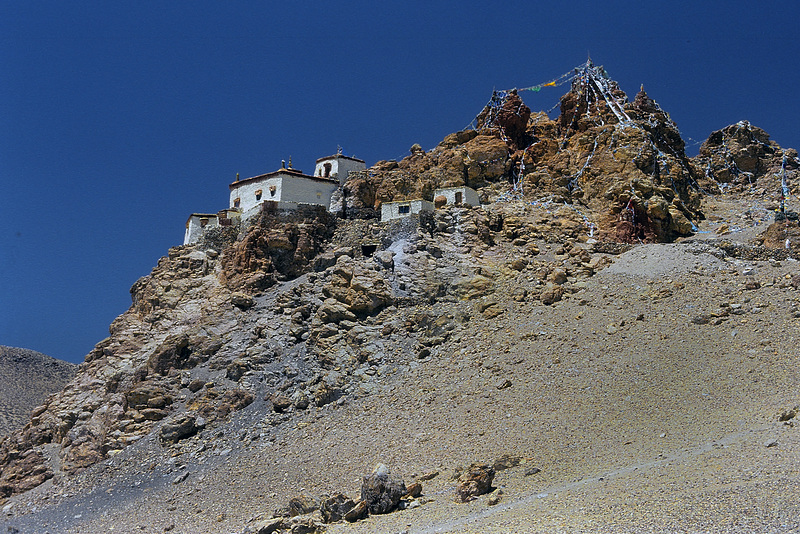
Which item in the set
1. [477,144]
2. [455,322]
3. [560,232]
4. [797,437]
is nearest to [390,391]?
[455,322]

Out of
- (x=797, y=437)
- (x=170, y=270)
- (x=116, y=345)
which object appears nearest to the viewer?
(x=797, y=437)

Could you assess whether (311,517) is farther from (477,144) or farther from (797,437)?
(477,144)

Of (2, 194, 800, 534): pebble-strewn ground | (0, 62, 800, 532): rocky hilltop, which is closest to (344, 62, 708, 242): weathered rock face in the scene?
(0, 62, 800, 532): rocky hilltop

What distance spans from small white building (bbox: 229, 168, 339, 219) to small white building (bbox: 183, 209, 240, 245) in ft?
2.68

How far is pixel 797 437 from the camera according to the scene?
19438mm

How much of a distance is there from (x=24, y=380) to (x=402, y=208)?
38791 millimetres

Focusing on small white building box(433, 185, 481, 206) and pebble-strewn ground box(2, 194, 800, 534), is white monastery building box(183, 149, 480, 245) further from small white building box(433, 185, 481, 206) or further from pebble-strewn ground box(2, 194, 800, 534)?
pebble-strewn ground box(2, 194, 800, 534)

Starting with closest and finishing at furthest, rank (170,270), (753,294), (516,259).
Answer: (753,294) < (516,259) < (170,270)

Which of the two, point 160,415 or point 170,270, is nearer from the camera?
point 160,415

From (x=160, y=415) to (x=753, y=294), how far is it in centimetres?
2417

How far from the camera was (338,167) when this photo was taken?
46.2 meters

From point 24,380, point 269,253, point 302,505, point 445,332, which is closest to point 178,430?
point 302,505

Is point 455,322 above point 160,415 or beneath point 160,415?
above

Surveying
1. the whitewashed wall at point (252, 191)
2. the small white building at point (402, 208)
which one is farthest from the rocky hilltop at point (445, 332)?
the whitewashed wall at point (252, 191)
